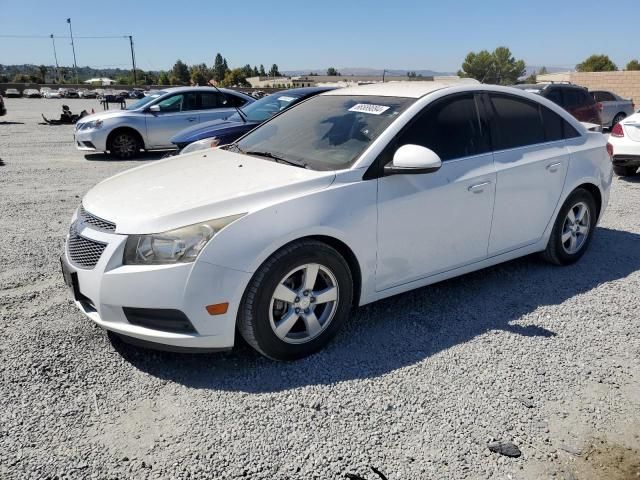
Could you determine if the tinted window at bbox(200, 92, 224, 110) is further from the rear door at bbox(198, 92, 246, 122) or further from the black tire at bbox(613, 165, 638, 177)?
the black tire at bbox(613, 165, 638, 177)

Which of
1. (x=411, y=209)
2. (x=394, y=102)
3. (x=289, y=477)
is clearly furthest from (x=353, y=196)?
(x=289, y=477)

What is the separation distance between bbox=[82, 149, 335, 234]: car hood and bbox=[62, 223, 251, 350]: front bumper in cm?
23

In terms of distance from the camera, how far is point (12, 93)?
189ft

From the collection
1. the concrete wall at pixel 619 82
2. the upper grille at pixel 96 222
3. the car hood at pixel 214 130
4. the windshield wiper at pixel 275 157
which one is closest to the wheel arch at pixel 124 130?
the car hood at pixel 214 130

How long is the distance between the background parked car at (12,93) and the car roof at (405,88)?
6172 centimetres

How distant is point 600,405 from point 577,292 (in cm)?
165

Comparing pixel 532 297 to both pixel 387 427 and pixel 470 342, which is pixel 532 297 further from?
pixel 387 427

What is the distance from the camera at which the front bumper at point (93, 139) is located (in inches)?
455

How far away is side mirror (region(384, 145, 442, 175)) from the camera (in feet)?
11.1

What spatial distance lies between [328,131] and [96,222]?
5.70ft

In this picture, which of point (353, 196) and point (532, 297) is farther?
point (532, 297)

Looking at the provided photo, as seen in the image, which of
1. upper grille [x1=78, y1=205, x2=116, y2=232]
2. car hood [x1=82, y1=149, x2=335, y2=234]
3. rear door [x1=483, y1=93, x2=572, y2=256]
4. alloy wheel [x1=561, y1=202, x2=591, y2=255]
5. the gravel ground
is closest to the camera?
the gravel ground

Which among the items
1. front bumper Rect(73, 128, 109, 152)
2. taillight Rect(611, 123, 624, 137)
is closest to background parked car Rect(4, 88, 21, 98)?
front bumper Rect(73, 128, 109, 152)

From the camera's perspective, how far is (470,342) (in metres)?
3.59
